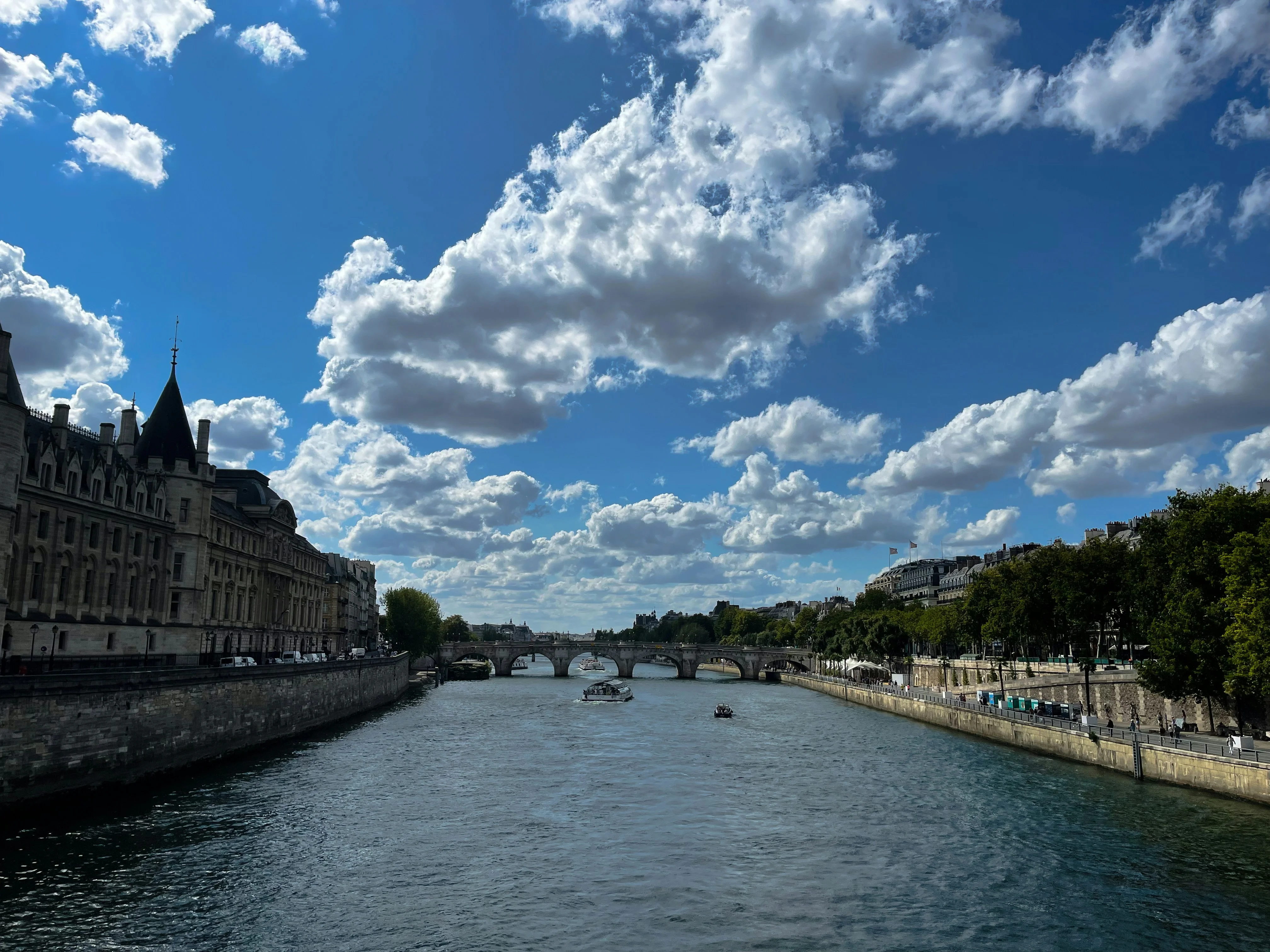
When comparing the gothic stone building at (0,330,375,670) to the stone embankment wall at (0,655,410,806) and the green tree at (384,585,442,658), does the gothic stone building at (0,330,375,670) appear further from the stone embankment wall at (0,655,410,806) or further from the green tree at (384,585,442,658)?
the green tree at (384,585,442,658)

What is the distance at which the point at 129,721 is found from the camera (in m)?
46.8

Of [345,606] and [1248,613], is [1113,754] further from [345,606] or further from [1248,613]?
Answer: [345,606]

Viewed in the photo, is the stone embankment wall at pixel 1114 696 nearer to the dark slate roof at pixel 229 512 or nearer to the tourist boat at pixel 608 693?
the tourist boat at pixel 608 693

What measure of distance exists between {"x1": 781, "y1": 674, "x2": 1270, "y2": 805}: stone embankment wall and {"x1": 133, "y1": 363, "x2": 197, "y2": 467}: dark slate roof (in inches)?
2763

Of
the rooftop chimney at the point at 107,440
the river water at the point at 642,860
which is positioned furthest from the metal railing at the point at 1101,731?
the rooftop chimney at the point at 107,440

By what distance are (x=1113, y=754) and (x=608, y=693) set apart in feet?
267

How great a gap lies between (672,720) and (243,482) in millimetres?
56462

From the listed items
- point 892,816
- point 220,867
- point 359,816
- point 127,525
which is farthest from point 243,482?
point 892,816

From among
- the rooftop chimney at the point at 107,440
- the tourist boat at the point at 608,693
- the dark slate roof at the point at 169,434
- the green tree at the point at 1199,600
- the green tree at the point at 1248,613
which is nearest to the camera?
the green tree at the point at 1248,613

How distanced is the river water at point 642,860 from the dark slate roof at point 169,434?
1220 inches

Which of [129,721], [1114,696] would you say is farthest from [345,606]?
[1114,696]

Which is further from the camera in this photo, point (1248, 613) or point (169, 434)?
point (169, 434)

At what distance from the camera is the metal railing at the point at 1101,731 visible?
45.8 m

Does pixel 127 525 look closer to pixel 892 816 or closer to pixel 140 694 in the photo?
pixel 140 694
